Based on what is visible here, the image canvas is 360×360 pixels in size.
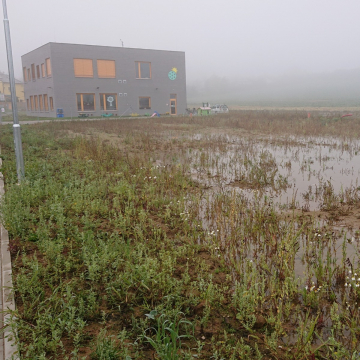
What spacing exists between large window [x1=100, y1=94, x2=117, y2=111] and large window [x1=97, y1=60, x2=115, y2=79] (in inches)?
72.9

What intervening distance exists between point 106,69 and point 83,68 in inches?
92.6

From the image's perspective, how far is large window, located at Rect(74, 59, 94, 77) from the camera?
3419 centimetres

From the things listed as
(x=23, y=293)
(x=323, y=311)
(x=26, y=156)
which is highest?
(x=26, y=156)

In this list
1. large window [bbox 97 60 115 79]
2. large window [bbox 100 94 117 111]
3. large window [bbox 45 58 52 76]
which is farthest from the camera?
large window [bbox 100 94 117 111]

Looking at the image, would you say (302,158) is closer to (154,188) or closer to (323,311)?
(154,188)

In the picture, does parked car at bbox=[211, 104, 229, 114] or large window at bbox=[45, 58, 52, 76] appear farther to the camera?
parked car at bbox=[211, 104, 229, 114]

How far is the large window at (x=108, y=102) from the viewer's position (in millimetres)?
36125

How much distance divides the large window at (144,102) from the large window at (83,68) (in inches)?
229

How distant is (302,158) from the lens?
12.8 metres

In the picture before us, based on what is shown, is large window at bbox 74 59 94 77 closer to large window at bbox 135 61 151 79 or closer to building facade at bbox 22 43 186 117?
building facade at bbox 22 43 186 117

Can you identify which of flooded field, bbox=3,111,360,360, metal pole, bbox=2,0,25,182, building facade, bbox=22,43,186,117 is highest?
building facade, bbox=22,43,186,117

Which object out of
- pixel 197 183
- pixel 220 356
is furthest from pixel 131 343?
pixel 197 183

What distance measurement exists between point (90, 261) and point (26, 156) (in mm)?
7861

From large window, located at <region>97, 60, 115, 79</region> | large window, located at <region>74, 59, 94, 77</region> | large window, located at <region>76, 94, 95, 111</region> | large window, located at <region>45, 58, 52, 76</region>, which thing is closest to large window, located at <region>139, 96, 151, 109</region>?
large window, located at <region>97, 60, 115, 79</region>
